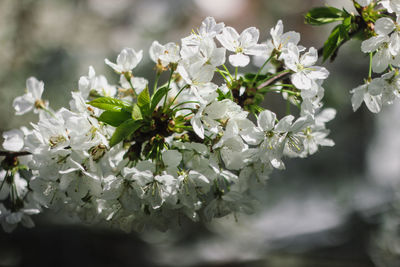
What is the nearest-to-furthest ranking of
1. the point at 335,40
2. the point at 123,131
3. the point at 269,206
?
1. the point at 123,131
2. the point at 335,40
3. the point at 269,206

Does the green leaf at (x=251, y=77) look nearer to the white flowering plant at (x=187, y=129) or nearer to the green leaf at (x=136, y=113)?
the white flowering plant at (x=187, y=129)

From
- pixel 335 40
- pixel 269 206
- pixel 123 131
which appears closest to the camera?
pixel 123 131

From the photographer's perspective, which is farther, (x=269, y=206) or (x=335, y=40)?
(x=269, y=206)

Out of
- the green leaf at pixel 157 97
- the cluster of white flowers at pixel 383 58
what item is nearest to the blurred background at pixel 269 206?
the cluster of white flowers at pixel 383 58

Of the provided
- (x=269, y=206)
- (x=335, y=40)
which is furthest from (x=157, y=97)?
(x=269, y=206)

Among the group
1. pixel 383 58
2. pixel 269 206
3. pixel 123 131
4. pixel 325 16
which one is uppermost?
pixel 269 206

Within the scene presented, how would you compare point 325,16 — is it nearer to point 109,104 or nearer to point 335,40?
point 335,40
